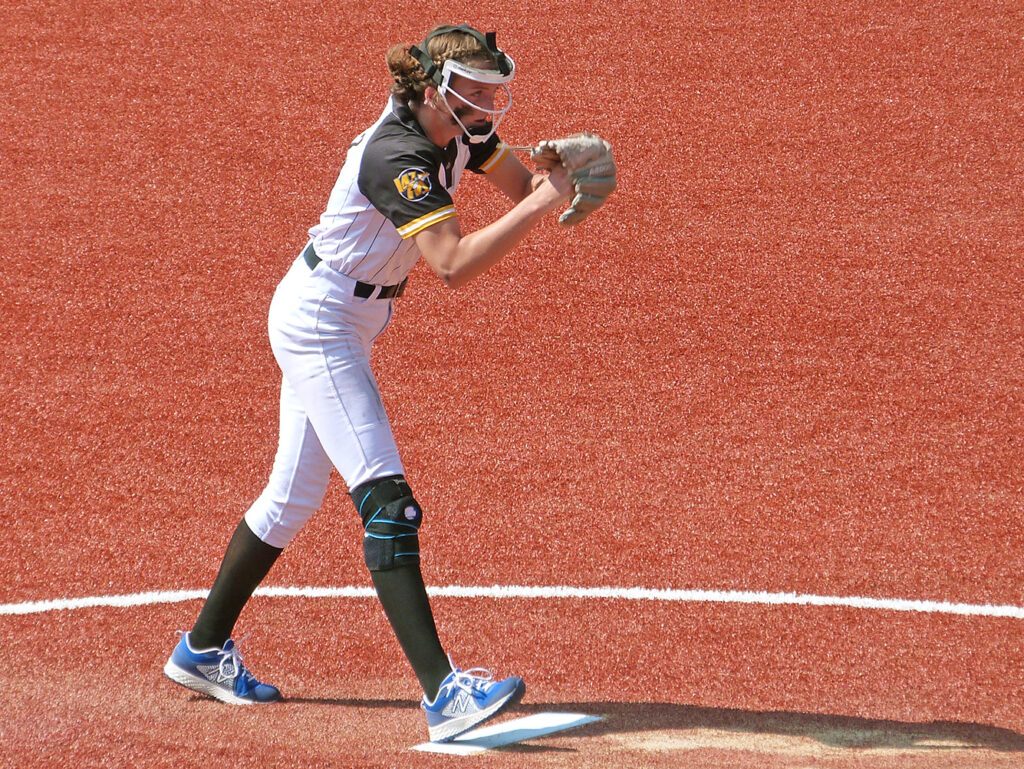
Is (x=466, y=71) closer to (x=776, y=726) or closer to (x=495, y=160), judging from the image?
(x=495, y=160)

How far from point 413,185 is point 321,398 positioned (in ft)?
2.13

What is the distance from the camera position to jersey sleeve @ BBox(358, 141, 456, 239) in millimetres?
2814

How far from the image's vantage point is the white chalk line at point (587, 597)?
13.2ft

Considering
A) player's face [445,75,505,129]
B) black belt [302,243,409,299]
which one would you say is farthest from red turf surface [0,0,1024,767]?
player's face [445,75,505,129]

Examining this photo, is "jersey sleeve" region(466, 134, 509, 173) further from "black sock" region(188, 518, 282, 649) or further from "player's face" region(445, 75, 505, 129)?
"black sock" region(188, 518, 282, 649)

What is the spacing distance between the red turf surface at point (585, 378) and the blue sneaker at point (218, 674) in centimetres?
9

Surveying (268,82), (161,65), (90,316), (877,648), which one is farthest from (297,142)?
(877,648)

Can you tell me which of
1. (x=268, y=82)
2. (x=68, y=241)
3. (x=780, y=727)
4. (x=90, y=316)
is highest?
(x=268, y=82)

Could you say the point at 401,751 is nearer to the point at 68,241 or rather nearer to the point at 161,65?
the point at 68,241

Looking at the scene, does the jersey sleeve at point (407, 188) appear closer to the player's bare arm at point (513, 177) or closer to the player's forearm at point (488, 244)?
the player's forearm at point (488, 244)

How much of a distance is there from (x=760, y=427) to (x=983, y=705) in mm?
2188

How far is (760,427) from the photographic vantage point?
5.41m

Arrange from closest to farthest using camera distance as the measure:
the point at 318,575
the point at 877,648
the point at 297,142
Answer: the point at 877,648, the point at 318,575, the point at 297,142

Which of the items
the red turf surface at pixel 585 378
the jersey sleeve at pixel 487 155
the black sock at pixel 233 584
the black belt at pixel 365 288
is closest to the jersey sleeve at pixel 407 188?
the black belt at pixel 365 288
